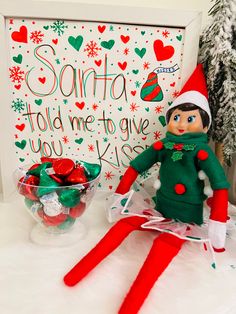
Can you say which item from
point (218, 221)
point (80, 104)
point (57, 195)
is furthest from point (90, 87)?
point (218, 221)

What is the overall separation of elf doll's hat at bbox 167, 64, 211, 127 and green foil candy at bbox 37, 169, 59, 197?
280mm

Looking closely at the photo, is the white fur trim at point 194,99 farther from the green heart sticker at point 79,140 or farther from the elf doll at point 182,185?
the green heart sticker at point 79,140

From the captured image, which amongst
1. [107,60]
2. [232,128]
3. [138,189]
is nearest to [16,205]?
[138,189]

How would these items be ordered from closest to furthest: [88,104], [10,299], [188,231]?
1. [10,299]
2. [188,231]
3. [88,104]

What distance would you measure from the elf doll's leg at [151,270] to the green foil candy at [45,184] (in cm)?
20

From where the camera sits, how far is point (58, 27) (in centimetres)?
64

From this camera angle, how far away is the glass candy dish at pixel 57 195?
0.55 meters

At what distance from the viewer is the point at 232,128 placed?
2.13 ft

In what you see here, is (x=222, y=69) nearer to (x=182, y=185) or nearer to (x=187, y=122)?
(x=187, y=122)

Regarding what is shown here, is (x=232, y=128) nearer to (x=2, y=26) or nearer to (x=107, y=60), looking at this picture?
(x=107, y=60)

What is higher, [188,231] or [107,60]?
[107,60]

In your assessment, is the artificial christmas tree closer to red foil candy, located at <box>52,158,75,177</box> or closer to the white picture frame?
the white picture frame

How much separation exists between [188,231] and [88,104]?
344 millimetres

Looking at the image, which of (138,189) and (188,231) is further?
(138,189)
